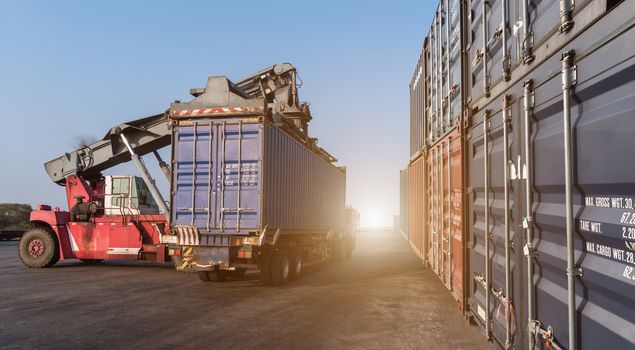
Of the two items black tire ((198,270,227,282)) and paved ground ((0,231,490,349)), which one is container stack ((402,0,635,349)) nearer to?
paved ground ((0,231,490,349))

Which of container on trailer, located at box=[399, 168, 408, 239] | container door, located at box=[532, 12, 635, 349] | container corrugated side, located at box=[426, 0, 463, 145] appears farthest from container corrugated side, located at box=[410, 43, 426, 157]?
container door, located at box=[532, 12, 635, 349]

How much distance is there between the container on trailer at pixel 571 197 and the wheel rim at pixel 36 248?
554 inches

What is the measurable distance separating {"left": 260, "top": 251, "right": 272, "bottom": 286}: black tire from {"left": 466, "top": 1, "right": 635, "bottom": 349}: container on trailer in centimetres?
654

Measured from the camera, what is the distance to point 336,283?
10.9 m

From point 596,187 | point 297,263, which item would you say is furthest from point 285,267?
point 596,187

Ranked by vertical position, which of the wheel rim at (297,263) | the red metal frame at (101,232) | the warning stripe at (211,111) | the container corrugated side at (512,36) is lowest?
the wheel rim at (297,263)

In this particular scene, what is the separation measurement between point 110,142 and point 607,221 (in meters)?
14.8

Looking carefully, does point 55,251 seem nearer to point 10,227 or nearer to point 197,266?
point 197,266

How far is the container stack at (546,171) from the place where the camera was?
242cm

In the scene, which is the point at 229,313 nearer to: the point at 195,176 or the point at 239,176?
the point at 239,176

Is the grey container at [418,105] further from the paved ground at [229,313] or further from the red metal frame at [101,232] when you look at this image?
the red metal frame at [101,232]

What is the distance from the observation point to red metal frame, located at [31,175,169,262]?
13633 millimetres

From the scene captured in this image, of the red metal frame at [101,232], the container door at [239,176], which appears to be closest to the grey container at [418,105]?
the container door at [239,176]

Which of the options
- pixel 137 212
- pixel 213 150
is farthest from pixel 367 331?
pixel 137 212
